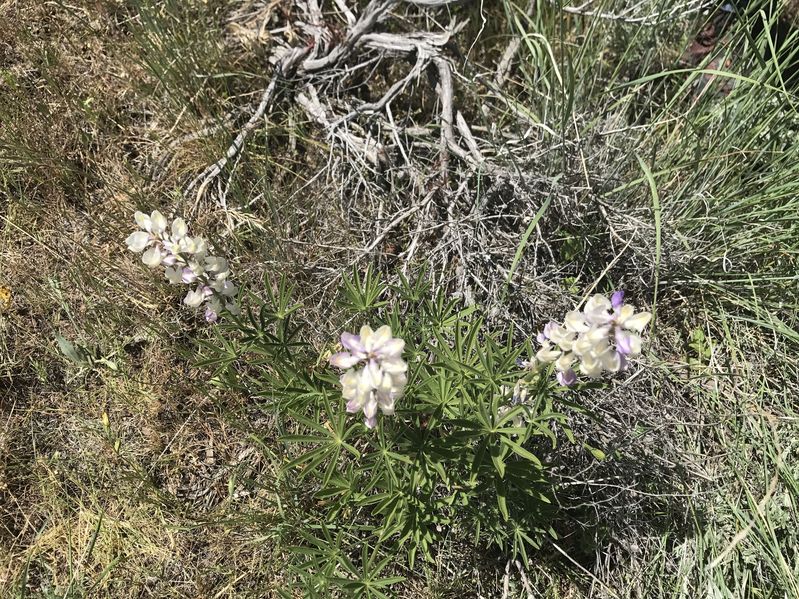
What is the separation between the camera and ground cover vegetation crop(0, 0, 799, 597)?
7.54 feet

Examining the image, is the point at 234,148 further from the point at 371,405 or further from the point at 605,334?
the point at 605,334

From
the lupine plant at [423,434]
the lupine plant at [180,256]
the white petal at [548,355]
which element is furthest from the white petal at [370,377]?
the lupine plant at [180,256]

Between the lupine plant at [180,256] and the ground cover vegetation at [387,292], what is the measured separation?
3cm

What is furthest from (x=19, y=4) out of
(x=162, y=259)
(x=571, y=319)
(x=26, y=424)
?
(x=571, y=319)

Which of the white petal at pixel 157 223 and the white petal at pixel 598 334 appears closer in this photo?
the white petal at pixel 598 334

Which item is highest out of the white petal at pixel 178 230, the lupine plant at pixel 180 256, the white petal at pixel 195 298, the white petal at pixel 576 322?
the white petal at pixel 576 322

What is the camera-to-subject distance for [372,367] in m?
1.47

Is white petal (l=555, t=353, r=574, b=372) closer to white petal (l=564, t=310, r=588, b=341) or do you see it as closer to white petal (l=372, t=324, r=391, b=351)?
white petal (l=564, t=310, r=588, b=341)

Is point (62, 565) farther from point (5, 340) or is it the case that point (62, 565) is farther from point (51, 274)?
point (51, 274)

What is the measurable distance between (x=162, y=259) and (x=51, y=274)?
150 cm

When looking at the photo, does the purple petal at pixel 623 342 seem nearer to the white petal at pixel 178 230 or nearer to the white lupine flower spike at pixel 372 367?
the white lupine flower spike at pixel 372 367

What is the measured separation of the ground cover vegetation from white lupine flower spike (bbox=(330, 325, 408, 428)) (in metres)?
0.48

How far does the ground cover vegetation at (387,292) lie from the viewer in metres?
2.30

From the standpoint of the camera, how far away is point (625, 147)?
111 inches
